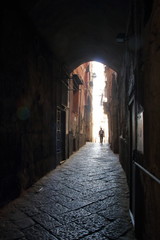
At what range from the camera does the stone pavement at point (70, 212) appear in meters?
2.68

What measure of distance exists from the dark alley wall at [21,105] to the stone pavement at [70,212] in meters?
0.47

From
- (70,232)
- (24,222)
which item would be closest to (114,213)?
(70,232)

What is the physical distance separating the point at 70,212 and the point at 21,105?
2345mm

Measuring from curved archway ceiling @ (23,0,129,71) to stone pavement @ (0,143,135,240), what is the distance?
3.97 meters

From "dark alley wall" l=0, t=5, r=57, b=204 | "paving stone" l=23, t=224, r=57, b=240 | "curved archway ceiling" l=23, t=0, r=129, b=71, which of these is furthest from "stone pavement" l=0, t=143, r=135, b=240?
"curved archway ceiling" l=23, t=0, r=129, b=71

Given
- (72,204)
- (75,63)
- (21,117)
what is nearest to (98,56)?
(75,63)

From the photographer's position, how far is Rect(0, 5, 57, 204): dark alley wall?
12.5ft

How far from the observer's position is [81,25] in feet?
20.7

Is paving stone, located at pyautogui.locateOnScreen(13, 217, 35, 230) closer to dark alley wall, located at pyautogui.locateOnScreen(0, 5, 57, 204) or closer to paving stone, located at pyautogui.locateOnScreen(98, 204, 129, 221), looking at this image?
dark alley wall, located at pyautogui.locateOnScreen(0, 5, 57, 204)

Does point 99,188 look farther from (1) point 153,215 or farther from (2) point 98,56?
(2) point 98,56

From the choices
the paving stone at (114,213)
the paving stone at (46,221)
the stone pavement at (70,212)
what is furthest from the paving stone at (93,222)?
the paving stone at (46,221)

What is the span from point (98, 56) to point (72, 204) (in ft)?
22.5

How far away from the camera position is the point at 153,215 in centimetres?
196

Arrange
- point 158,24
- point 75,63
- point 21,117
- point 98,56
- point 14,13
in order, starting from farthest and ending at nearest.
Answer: point 75,63
point 98,56
point 21,117
point 14,13
point 158,24
